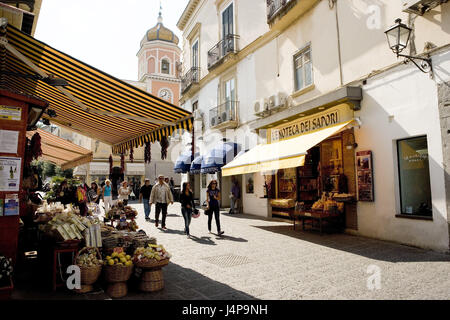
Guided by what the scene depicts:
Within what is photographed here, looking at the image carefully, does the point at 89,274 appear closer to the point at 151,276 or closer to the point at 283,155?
the point at 151,276

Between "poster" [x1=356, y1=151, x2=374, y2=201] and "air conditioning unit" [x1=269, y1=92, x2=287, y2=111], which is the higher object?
"air conditioning unit" [x1=269, y1=92, x2=287, y2=111]

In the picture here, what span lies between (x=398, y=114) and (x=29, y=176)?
8.55 m

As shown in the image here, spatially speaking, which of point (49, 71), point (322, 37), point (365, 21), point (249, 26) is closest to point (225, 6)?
point (249, 26)

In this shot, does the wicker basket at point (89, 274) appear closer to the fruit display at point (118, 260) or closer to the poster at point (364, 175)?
the fruit display at point (118, 260)

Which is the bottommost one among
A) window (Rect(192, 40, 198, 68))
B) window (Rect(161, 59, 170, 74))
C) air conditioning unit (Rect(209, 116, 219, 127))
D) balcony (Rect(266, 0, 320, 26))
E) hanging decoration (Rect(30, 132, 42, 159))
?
hanging decoration (Rect(30, 132, 42, 159))

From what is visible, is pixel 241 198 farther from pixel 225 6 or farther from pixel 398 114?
pixel 225 6

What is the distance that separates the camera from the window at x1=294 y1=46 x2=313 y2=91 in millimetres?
10945

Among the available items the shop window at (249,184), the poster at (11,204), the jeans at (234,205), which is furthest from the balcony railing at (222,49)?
the poster at (11,204)

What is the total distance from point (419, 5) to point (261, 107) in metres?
7.12

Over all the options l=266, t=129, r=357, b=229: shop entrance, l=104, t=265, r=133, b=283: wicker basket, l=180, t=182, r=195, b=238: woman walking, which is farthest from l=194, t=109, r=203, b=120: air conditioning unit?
l=104, t=265, r=133, b=283: wicker basket

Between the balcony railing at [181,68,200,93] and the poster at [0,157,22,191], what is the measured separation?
16491 millimetres

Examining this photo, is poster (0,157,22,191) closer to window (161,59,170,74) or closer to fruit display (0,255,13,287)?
fruit display (0,255,13,287)

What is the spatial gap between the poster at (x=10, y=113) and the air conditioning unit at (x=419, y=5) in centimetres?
806

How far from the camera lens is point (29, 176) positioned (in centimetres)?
614
